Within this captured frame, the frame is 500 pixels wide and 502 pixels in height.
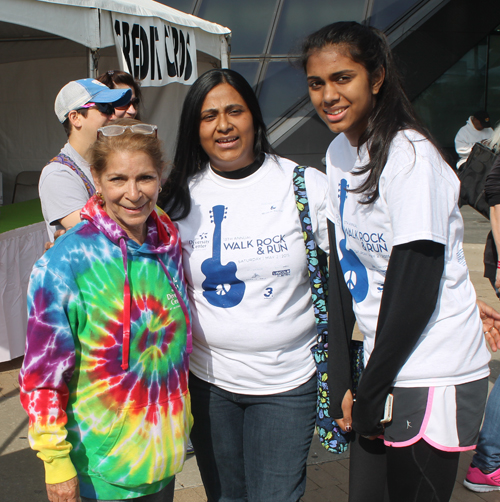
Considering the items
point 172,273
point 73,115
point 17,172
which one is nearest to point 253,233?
point 172,273

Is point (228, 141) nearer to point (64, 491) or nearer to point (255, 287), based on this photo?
point (255, 287)

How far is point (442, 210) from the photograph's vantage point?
4.96ft

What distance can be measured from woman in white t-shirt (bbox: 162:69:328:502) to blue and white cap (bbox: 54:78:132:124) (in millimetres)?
551

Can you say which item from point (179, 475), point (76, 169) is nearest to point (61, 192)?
point (76, 169)

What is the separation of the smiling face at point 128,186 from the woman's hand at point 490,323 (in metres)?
1.17

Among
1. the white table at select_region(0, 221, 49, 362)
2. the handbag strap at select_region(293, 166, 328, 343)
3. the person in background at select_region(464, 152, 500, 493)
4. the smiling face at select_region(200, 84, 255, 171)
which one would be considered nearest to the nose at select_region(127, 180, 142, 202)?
the smiling face at select_region(200, 84, 255, 171)

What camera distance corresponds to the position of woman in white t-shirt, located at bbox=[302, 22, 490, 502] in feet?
4.99

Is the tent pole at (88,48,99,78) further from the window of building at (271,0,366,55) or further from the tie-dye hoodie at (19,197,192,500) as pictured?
the window of building at (271,0,366,55)

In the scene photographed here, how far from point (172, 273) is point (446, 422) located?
0.99 meters

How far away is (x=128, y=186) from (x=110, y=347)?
51 centimetres

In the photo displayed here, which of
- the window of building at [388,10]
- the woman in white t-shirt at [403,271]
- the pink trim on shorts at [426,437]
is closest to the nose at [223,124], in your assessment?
the woman in white t-shirt at [403,271]

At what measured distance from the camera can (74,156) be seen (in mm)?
2562

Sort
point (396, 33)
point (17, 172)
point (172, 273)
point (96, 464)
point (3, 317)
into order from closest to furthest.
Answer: point (96, 464), point (172, 273), point (3, 317), point (17, 172), point (396, 33)

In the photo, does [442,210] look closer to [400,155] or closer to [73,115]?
[400,155]
